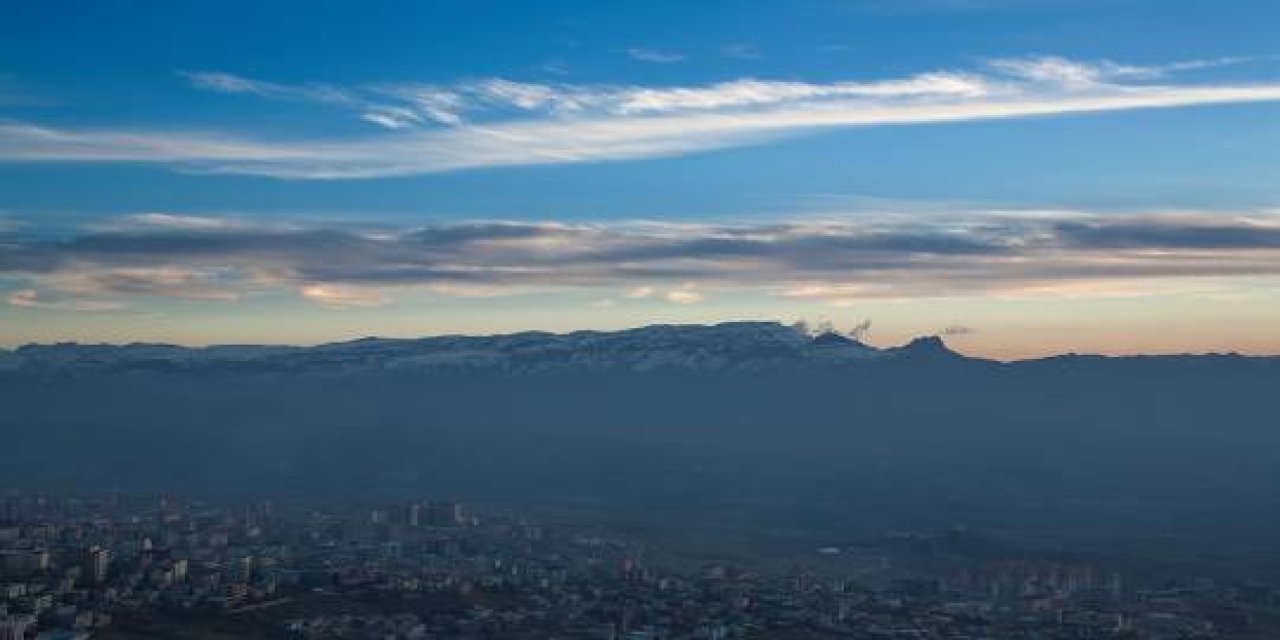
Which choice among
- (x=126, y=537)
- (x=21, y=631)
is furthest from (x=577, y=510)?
(x=21, y=631)

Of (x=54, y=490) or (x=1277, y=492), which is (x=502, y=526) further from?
(x=1277, y=492)

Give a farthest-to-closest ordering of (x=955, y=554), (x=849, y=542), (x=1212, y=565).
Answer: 1. (x=849, y=542)
2. (x=955, y=554)
3. (x=1212, y=565)

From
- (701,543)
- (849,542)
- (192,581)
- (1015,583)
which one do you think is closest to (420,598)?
(192,581)

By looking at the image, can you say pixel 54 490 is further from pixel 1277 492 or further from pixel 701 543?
pixel 1277 492

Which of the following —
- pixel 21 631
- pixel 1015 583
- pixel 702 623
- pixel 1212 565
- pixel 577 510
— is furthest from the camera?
pixel 577 510

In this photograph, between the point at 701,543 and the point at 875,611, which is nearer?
the point at 875,611

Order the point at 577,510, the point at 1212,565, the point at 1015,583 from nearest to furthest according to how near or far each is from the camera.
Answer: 1. the point at 1015,583
2. the point at 1212,565
3. the point at 577,510
